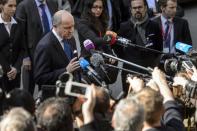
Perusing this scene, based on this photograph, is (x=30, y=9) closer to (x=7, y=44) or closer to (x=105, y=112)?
(x=7, y=44)

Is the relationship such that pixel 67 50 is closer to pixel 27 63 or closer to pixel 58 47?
pixel 58 47

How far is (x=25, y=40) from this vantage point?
28.9ft

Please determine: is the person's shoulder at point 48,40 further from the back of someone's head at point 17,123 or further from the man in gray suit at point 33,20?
the back of someone's head at point 17,123

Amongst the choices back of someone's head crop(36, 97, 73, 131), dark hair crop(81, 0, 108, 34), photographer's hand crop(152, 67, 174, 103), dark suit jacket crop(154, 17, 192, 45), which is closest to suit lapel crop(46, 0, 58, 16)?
dark hair crop(81, 0, 108, 34)

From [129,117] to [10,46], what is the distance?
4.36 metres

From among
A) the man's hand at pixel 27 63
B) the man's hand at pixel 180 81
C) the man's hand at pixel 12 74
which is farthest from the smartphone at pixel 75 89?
the man's hand at pixel 27 63

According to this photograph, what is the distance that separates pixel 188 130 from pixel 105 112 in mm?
2114

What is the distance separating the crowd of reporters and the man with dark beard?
14 mm

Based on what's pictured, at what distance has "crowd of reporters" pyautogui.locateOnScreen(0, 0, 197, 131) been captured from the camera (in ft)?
15.1

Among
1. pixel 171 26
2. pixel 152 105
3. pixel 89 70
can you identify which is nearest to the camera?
pixel 152 105

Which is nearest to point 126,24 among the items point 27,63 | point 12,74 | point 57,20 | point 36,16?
point 36,16

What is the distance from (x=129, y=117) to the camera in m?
4.37

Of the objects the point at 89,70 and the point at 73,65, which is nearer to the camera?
the point at 89,70

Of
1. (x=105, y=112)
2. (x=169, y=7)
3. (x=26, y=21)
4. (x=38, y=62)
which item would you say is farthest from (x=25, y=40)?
(x=105, y=112)
